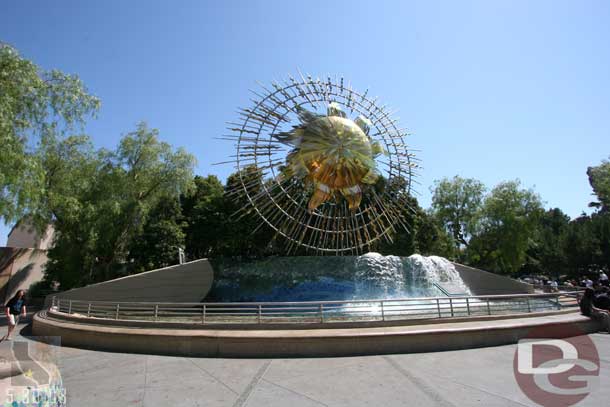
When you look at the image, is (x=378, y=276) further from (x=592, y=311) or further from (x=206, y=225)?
(x=206, y=225)

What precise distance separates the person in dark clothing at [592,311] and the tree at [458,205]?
37.0 m

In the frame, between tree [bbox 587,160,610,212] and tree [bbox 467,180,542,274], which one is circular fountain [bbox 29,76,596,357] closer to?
tree [bbox 587,160,610,212]

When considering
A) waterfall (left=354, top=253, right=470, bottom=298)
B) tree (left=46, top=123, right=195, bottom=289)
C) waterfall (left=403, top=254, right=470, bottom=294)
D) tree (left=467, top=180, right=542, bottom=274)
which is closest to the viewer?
waterfall (left=354, top=253, right=470, bottom=298)

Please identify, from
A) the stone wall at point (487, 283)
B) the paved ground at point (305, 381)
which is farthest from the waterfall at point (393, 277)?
the paved ground at point (305, 381)

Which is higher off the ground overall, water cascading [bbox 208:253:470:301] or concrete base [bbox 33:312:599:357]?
water cascading [bbox 208:253:470:301]

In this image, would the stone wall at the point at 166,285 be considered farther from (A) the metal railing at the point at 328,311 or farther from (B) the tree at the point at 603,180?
(B) the tree at the point at 603,180

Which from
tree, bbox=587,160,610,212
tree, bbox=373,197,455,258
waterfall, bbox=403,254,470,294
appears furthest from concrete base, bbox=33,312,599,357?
tree, bbox=587,160,610,212

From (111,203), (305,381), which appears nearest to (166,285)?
(111,203)

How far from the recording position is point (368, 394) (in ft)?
20.4

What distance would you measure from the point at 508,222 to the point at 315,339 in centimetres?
4335

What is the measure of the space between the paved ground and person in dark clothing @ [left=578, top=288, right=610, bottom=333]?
2.18 m

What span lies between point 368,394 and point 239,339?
12.5 feet

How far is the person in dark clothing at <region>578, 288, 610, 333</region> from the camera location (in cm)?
1086

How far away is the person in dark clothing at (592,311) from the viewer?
428 inches
